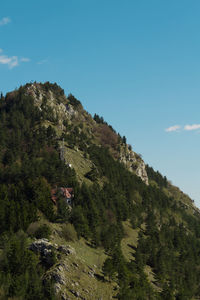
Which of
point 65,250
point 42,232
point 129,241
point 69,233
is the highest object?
point 69,233

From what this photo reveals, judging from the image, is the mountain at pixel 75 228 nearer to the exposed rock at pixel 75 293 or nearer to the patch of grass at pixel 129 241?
the exposed rock at pixel 75 293

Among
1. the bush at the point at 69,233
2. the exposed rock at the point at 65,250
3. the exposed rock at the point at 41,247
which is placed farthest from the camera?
the bush at the point at 69,233

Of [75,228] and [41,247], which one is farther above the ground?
[75,228]

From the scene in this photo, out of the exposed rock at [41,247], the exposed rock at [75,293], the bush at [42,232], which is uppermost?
the bush at [42,232]

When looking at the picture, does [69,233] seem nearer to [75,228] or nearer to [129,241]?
[75,228]

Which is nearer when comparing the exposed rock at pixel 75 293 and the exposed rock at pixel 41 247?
the exposed rock at pixel 75 293

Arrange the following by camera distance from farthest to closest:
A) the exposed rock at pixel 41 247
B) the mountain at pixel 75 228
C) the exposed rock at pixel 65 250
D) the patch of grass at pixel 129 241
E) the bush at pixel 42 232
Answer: the patch of grass at pixel 129 241, the bush at pixel 42 232, the exposed rock at pixel 65 250, the exposed rock at pixel 41 247, the mountain at pixel 75 228

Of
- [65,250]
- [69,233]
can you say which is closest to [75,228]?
[69,233]

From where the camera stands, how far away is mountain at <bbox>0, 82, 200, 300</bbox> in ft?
222

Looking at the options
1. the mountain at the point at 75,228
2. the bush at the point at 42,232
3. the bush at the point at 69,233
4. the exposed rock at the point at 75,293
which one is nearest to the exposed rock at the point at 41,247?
the mountain at the point at 75,228

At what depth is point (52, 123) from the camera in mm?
194000

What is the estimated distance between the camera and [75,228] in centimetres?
9581

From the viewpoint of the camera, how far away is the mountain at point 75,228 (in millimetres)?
67750

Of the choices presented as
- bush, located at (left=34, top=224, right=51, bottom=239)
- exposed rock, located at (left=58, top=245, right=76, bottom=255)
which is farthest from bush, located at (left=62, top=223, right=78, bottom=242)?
exposed rock, located at (left=58, top=245, right=76, bottom=255)
